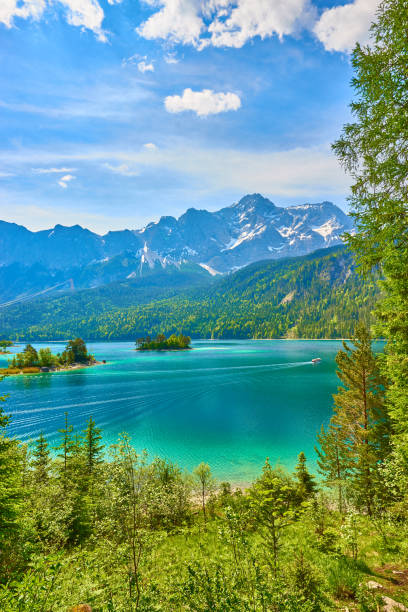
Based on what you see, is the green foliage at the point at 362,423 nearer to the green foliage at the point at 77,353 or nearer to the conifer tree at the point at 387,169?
the conifer tree at the point at 387,169

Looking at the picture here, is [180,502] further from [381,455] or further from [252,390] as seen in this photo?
[252,390]

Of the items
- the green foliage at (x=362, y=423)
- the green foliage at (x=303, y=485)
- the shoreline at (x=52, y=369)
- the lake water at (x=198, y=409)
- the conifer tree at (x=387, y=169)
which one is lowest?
the shoreline at (x=52, y=369)

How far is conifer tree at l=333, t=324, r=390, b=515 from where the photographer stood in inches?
816

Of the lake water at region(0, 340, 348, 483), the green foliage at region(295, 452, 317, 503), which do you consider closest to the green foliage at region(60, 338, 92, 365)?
the lake water at region(0, 340, 348, 483)

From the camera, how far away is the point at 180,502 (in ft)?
82.8

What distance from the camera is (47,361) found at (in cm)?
13412

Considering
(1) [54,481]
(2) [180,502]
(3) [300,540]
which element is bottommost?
(2) [180,502]

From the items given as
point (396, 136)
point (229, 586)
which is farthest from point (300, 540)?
point (396, 136)

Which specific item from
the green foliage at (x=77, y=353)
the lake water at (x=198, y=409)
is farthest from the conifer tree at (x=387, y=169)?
the green foliage at (x=77, y=353)

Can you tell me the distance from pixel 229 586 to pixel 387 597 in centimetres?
513

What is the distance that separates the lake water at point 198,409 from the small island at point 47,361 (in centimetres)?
1073

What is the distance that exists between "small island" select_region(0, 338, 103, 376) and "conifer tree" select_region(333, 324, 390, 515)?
137 m

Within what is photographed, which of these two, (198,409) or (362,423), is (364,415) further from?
(198,409)

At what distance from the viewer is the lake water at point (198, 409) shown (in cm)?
4234
